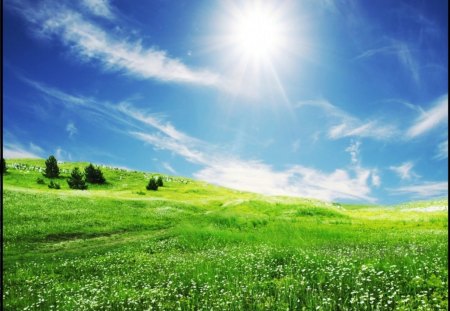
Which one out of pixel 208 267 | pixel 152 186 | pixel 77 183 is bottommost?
pixel 208 267

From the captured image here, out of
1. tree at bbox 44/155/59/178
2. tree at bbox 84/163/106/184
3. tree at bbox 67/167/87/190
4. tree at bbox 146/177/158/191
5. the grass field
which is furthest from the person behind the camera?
tree at bbox 84/163/106/184

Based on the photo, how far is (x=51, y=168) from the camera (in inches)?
4254

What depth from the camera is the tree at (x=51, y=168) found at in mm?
107000

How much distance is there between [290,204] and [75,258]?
1756 inches

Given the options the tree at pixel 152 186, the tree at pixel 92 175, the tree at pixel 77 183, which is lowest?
the tree at pixel 77 183

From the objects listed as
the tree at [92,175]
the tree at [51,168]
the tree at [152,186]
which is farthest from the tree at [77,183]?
the tree at [152,186]

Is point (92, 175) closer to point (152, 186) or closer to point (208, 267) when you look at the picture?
point (152, 186)

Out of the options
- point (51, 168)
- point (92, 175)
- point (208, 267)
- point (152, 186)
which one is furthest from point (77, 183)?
point (208, 267)

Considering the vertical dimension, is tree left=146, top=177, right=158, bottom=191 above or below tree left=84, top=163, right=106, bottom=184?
below

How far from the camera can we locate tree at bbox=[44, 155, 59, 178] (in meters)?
107

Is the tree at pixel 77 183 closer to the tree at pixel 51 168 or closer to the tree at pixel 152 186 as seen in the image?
the tree at pixel 51 168

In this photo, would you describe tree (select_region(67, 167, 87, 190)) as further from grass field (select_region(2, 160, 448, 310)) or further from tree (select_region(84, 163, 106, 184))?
grass field (select_region(2, 160, 448, 310))

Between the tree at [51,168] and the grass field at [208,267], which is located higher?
the tree at [51,168]

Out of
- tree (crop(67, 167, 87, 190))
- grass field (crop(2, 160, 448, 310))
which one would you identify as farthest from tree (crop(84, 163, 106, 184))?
grass field (crop(2, 160, 448, 310))
